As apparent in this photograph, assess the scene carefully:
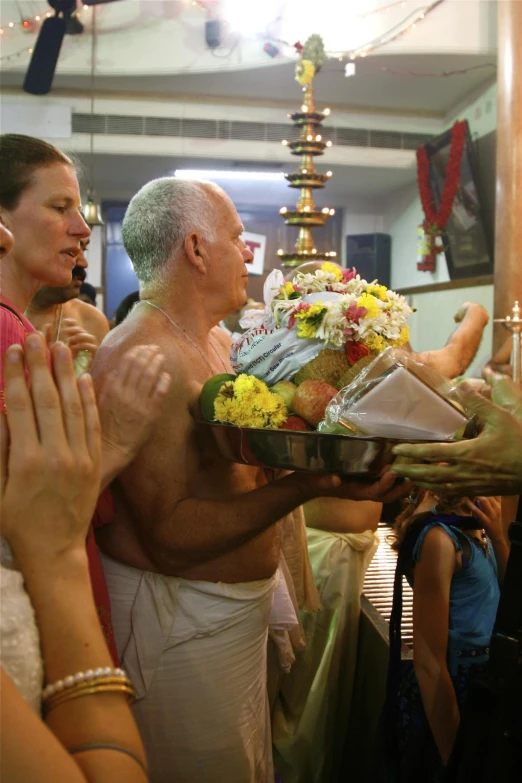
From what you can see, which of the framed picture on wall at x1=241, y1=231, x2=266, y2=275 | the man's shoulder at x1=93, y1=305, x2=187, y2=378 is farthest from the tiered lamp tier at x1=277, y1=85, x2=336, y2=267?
the framed picture on wall at x1=241, y1=231, x2=266, y2=275

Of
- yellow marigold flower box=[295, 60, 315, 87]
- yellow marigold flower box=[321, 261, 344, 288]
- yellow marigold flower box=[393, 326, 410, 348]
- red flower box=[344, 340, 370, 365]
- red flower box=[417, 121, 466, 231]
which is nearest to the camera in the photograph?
red flower box=[344, 340, 370, 365]

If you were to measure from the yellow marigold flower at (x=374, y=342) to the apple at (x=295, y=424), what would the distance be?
0.80 feet

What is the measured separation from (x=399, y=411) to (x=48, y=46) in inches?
250

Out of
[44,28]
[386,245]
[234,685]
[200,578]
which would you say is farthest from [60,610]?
[386,245]

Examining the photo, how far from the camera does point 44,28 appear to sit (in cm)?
637

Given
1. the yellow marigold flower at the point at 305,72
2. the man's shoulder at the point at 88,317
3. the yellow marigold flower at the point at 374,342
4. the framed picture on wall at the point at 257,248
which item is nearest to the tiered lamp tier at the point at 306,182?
the yellow marigold flower at the point at 305,72

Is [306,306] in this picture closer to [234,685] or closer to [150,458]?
[150,458]

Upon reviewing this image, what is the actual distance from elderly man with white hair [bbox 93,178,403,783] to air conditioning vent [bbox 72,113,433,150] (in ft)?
21.9

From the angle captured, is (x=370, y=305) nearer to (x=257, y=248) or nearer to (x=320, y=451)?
(x=320, y=451)

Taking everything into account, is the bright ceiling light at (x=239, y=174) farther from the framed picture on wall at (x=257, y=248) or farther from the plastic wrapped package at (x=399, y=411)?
the plastic wrapped package at (x=399, y=411)

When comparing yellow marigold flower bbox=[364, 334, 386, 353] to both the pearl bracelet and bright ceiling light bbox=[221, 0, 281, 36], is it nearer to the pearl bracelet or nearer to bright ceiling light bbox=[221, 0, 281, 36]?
the pearl bracelet

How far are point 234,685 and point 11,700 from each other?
1.13 meters

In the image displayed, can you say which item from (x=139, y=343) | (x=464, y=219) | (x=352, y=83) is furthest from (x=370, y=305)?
(x=352, y=83)

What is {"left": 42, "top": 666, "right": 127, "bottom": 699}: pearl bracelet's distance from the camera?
2.48ft
